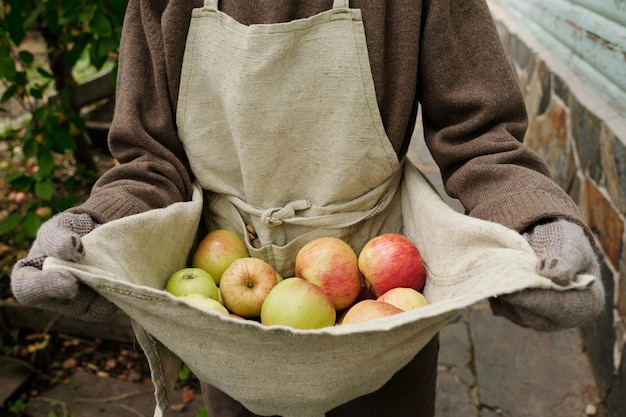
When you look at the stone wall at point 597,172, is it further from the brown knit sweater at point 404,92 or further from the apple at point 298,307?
the apple at point 298,307

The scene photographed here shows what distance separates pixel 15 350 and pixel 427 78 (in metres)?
2.47

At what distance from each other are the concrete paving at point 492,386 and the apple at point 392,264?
4.39ft

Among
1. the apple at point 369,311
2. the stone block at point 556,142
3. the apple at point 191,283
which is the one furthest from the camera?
the stone block at point 556,142

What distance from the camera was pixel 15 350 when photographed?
113 inches

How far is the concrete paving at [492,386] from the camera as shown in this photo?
2.50 metres

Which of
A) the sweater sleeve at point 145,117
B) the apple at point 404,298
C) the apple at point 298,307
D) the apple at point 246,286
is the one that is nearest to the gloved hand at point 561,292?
the apple at point 404,298

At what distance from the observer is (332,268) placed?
1.36 meters

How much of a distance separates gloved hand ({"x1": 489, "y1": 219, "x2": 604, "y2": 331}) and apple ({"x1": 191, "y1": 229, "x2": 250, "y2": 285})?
656 millimetres

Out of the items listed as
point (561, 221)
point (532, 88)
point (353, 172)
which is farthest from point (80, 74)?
point (561, 221)

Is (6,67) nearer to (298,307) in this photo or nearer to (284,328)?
(298,307)

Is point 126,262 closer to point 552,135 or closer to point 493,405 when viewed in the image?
point 493,405

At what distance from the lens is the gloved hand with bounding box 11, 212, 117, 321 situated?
3.26ft

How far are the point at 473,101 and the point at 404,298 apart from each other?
442 mm

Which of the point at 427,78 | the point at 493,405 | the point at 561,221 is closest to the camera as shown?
the point at 561,221
